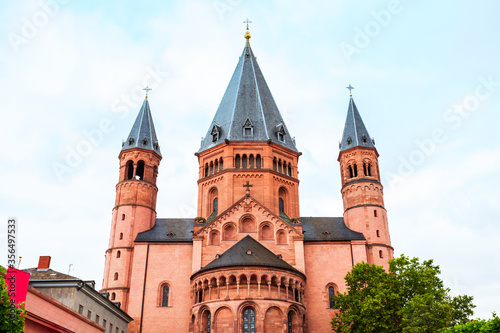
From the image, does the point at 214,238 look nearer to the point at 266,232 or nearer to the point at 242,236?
the point at 242,236

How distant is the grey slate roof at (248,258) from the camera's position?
4316cm

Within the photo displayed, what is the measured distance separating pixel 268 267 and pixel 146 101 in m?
32.4

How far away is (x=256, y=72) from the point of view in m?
67.7

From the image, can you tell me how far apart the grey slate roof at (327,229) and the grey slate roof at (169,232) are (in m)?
13.4

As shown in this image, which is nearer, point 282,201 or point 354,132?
point 282,201

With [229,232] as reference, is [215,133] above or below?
above

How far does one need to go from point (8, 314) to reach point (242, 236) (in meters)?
32.2

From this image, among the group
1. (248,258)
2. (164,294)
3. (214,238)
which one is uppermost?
(214,238)

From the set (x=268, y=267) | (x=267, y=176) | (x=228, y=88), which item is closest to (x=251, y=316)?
(x=268, y=267)

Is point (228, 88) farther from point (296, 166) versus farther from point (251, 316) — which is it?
point (251, 316)

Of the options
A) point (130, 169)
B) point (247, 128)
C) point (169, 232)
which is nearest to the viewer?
point (169, 232)

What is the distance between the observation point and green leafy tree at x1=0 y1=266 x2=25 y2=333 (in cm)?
1917

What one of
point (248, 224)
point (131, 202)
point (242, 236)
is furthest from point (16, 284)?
point (131, 202)

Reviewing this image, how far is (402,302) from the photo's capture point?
38.1 m
